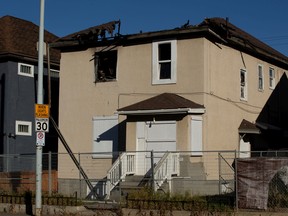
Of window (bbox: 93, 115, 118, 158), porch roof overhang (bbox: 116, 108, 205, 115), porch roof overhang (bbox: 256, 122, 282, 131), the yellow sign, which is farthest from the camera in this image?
porch roof overhang (bbox: 256, 122, 282, 131)

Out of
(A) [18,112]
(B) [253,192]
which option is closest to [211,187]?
(B) [253,192]

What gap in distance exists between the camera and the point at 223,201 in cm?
1484

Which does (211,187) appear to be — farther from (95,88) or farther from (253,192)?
(95,88)

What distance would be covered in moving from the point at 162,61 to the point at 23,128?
8537 mm

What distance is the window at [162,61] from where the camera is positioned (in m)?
21.3

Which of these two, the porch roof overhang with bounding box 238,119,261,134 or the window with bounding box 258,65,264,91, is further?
the window with bounding box 258,65,264,91

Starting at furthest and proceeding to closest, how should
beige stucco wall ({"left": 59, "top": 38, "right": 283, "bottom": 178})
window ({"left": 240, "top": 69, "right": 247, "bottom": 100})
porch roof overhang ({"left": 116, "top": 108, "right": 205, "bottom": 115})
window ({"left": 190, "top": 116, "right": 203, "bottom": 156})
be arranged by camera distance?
window ({"left": 240, "top": 69, "right": 247, "bottom": 100}) → beige stucco wall ({"left": 59, "top": 38, "right": 283, "bottom": 178}) → window ({"left": 190, "top": 116, "right": 203, "bottom": 156}) → porch roof overhang ({"left": 116, "top": 108, "right": 205, "bottom": 115})

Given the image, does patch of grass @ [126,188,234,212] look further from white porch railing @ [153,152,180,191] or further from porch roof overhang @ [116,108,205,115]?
porch roof overhang @ [116,108,205,115]

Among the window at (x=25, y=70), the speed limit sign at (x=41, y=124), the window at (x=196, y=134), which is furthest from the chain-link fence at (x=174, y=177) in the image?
the window at (x=25, y=70)

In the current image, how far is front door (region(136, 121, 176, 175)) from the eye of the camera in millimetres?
20200

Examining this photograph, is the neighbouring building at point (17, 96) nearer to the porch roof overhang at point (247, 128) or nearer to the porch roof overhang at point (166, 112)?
the porch roof overhang at point (166, 112)

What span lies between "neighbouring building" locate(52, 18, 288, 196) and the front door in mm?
38

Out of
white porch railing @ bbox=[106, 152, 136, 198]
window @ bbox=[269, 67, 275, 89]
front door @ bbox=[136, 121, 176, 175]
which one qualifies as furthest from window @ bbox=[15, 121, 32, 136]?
window @ bbox=[269, 67, 275, 89]

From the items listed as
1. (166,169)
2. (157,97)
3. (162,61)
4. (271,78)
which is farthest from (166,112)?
(271,78)
